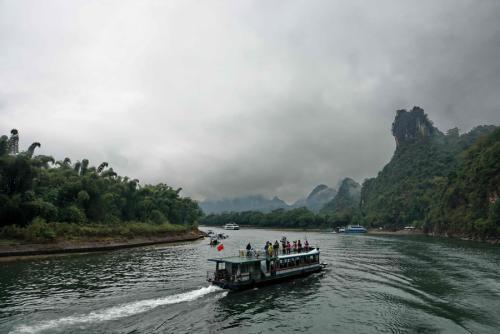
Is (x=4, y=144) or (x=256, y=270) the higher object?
(x=4, y=144)

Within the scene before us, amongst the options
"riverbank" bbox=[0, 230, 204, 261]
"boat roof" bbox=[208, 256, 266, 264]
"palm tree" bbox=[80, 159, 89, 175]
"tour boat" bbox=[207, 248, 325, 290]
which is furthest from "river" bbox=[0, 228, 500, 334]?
"palm tree" bbox=[80, 159, 89, 175]

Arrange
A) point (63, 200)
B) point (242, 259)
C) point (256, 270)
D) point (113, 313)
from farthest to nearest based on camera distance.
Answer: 1. point (63, 200)
2. point (242, 259)
3. point (256, 270)
4. point (113, 313)

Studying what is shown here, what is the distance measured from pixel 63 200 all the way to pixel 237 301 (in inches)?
2436

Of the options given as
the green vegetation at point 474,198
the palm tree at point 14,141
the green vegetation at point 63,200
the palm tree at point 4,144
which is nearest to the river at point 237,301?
the green vegetation at point 63,200

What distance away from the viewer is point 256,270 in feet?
124

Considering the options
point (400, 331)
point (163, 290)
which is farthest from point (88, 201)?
point (400, 331)

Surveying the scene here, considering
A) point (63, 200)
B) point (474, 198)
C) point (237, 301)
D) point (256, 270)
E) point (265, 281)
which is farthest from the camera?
point (474, 198)

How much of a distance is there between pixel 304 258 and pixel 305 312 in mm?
17752

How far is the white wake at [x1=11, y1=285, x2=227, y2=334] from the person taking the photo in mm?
22867

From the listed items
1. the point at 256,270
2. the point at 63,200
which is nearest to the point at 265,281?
the point at 256,270

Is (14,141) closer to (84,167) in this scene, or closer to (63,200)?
(63,200)

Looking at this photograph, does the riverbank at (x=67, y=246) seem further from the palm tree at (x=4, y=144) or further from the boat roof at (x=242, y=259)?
the boat roof at (x=242, y=259)

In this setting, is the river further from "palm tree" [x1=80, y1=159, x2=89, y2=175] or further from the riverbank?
"palm tree" [x1=80, y1=159, x2=89, y2=175]

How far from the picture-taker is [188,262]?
54.5 m
